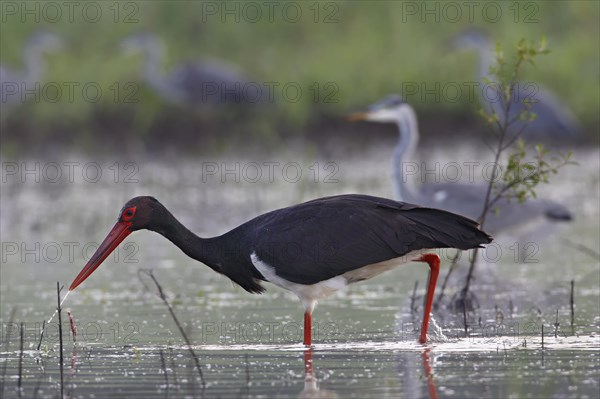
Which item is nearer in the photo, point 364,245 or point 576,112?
point 364,245

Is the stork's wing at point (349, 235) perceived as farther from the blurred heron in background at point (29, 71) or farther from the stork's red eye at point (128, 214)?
the blurred heron in background at point (29, 71)

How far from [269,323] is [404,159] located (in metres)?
3.77

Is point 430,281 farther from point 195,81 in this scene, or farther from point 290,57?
point 290,57

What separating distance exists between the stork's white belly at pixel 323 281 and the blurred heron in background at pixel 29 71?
12090 millimetres

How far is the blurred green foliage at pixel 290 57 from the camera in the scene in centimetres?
1905

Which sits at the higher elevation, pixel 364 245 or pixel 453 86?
pixel 453 86

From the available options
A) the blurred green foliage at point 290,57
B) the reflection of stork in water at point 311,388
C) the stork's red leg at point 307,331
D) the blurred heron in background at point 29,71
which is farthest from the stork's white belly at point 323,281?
the blurred heron in background at point 29,71

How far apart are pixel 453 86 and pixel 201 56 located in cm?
491

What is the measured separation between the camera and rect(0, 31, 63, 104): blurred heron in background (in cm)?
1942

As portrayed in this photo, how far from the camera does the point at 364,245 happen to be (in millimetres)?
7586

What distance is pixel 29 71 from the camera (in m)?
20.6

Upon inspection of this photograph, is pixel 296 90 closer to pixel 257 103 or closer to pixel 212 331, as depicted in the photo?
pixel 257 103

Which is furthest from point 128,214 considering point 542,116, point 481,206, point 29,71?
point 29,71

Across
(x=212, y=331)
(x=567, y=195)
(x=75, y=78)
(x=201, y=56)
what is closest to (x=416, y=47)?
(x=201, y=56)
